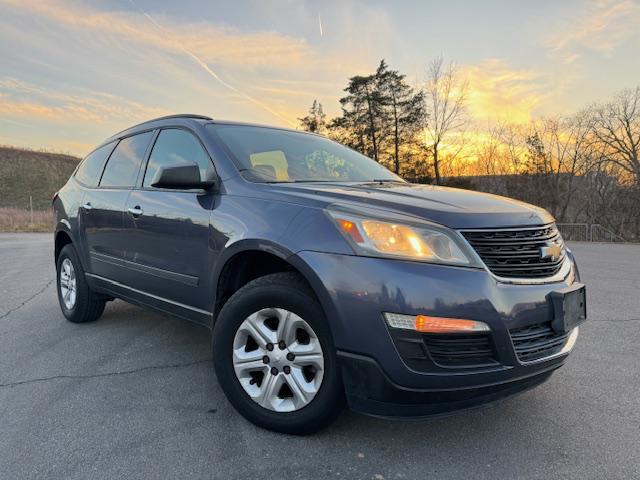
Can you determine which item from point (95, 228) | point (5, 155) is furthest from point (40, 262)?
point (5, 155)

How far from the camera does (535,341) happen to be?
6.90ft

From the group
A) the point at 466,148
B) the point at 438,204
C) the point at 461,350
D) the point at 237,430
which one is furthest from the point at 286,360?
the point at 466,148

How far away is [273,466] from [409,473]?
1.99ft

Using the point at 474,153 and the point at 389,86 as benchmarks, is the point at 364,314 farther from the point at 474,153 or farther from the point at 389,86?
the point at 474,153

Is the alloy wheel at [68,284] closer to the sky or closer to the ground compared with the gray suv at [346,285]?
closer to the ground

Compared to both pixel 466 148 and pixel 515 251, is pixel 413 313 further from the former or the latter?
pixel 466 148

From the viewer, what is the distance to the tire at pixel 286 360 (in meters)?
2.15

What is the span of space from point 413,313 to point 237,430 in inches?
46.4

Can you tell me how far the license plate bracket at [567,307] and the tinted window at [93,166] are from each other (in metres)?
3.84

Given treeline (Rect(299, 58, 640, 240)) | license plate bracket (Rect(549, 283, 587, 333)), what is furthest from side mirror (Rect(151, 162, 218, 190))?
treeline (Rect(299, 58, 640, 240))

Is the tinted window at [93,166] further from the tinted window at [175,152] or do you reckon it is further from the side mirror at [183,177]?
the side mirror at [183,177]

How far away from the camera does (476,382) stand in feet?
6.41

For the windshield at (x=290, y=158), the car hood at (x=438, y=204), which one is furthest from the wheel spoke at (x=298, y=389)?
the windshield at (x=290, y=158)

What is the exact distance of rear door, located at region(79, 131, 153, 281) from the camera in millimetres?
3615
